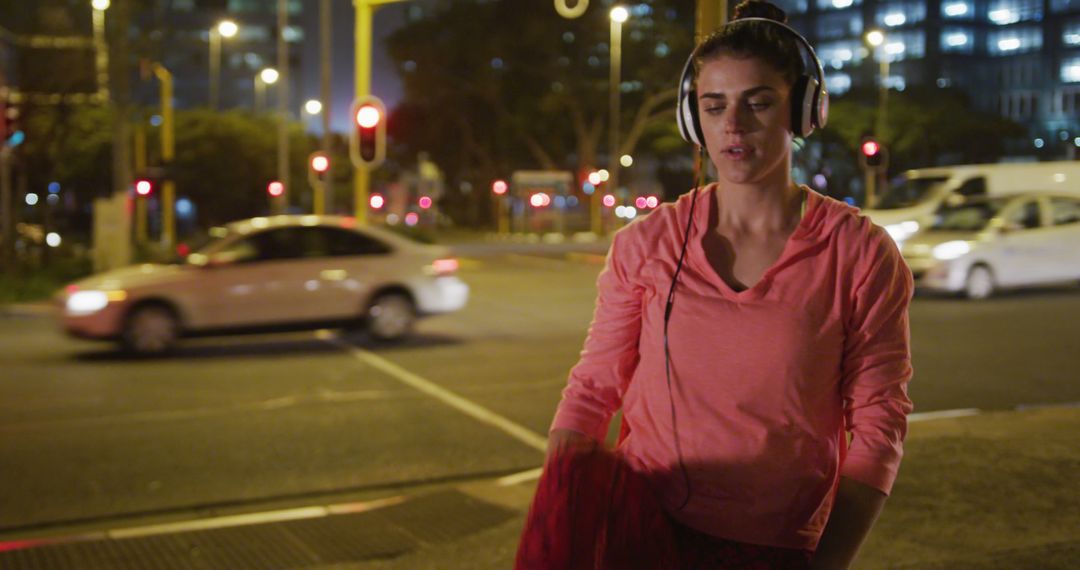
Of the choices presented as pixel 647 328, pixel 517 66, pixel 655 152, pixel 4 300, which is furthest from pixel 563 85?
pixel 647 328

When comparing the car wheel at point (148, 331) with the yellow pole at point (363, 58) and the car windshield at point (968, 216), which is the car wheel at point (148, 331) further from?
the car windshield at point (968, 216)

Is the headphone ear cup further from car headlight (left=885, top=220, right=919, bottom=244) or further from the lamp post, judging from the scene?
the lamp post

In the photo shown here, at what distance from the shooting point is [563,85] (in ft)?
185

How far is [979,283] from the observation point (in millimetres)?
18812

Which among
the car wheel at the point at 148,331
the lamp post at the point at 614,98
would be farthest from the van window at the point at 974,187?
the lamp post at the point at 614,98

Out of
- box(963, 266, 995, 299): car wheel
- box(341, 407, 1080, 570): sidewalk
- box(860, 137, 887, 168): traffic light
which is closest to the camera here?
box(341, 407, 1080, 570): sidewalk

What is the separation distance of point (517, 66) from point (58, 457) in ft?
169

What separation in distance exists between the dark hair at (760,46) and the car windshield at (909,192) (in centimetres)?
2025

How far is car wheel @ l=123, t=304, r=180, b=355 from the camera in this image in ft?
44.0

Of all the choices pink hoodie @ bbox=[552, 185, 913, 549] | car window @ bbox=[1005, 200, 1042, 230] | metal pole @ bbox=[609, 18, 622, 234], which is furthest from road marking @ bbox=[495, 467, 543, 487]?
metal pole @ bbox=[609, 18, 622, 234]

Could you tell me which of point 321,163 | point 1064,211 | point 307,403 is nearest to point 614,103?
point 321,163

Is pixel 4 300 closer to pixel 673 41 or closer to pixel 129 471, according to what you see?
pixel 129 471

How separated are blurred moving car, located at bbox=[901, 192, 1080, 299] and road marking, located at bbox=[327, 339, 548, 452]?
31.1ft

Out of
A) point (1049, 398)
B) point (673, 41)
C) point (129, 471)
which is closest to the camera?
point (129, 471)
